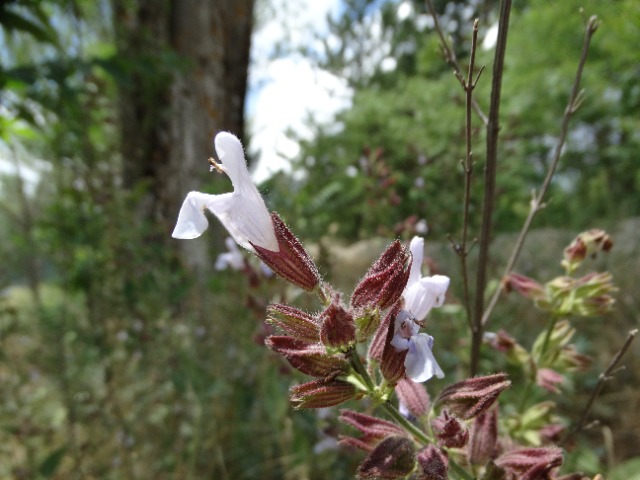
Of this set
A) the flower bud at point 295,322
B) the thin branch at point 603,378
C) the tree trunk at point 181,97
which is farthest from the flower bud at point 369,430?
the tree trunk at point 181,97

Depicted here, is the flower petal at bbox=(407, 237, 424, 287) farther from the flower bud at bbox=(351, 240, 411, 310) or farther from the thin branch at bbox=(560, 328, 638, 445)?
the thin branch at bbox=(560, 328, 638, 445)

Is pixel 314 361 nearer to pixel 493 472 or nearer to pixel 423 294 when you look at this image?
pixel 423 294

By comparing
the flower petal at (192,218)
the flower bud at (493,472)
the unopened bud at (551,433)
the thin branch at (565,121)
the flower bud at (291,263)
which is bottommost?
the unopened bud at (551,433)

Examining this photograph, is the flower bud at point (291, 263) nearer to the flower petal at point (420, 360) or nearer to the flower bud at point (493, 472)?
the flower petal at point (420, 360)

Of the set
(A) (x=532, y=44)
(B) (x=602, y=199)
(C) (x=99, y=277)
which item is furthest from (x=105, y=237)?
(B) (x=602, y=199)

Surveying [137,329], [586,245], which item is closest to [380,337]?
[586,245]

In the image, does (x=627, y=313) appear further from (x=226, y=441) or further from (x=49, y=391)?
(x=49, y=391)
